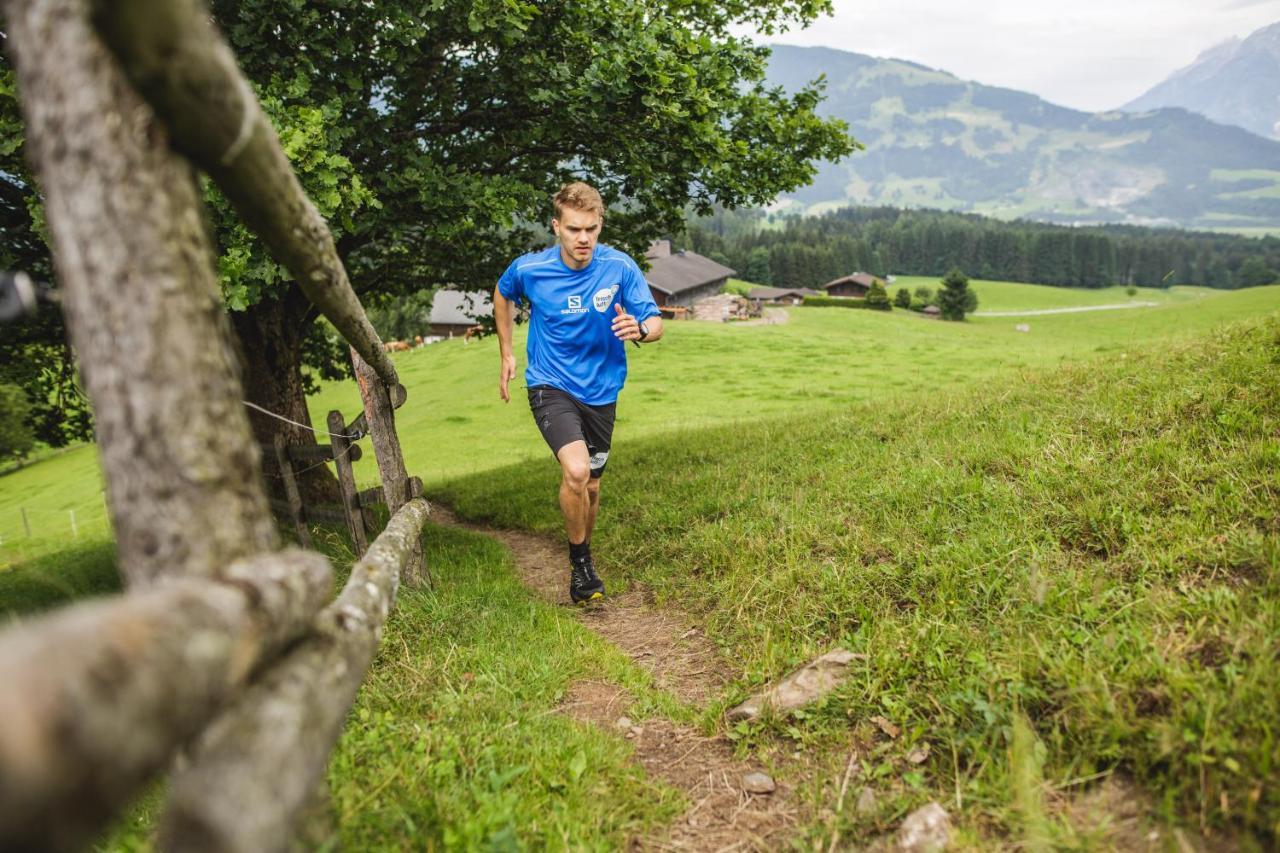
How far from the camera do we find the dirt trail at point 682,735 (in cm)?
326

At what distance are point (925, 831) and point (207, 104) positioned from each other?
3516 millimetres

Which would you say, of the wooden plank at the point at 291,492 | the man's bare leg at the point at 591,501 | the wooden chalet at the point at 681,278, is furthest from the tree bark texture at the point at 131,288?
the wooden chalet at the point at 681,278

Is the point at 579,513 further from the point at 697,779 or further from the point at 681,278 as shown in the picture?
the point at 681,278

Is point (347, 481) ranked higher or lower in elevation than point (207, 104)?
lower

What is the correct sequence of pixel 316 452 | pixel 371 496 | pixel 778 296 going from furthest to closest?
pixel 778 296
pixel 316 452
pixel 371 496

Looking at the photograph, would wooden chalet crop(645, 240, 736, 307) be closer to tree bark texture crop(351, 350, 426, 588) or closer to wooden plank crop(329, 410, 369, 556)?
wooden plank crop(329, 410, 369, 556)

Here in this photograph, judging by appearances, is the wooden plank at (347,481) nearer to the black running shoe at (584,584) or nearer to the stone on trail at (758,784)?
the black running shoe at (584,584)

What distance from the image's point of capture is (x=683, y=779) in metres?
3.65

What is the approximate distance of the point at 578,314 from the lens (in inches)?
234

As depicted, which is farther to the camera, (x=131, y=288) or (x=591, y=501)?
(x=591, y=501)

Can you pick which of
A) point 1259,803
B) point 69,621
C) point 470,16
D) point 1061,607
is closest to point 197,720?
point 69,621

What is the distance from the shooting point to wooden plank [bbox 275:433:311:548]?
Result: 7434mm

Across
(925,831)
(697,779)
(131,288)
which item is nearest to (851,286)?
(697,779)

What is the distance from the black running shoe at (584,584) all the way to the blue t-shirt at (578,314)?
55.8 inches
